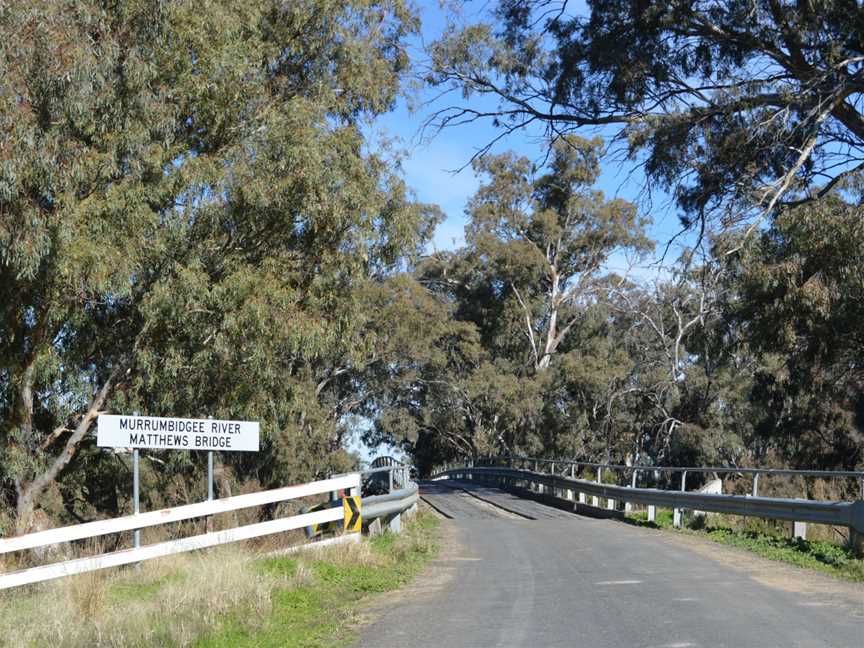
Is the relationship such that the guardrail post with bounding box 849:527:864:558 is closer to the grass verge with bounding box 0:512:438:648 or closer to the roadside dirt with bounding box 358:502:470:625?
the roadside dirt with bounding box 358:502:470:625

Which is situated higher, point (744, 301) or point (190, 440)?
point (744, 301)

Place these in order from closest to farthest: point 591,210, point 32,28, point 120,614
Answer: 1. point 120,614
2. point 32,28
3. point 591,210

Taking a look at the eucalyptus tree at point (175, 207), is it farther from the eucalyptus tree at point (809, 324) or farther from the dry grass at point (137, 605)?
the eucalyptus tree at point (809, 324)

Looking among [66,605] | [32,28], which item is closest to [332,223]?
[32,28]

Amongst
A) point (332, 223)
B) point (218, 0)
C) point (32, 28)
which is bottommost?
point (332, 223)

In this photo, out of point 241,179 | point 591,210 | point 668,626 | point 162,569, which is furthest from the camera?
point 591,210

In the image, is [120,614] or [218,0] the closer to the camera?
[120,614]

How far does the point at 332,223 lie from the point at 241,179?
82.4 inches

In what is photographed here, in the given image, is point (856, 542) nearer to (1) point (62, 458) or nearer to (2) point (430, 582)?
(2) point (430, 582)

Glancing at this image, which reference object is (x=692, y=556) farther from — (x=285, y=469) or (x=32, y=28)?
(x=285, y=469)

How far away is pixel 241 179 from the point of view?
17.6 metres

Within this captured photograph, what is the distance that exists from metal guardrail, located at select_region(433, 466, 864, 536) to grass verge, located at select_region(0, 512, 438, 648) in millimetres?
5365

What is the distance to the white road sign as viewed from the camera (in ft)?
37.6

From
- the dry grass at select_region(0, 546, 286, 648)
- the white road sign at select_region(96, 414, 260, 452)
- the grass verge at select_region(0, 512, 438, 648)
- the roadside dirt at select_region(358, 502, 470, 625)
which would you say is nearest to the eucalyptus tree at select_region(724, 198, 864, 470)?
the roadside dirt at select_region(358, 502, 470, 625)
